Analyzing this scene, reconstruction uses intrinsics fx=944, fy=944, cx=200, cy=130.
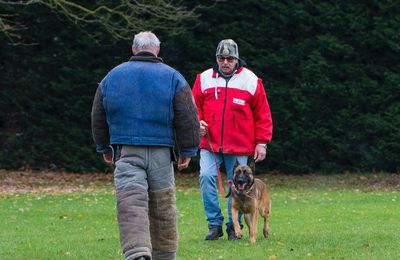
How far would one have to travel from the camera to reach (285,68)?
21297mm

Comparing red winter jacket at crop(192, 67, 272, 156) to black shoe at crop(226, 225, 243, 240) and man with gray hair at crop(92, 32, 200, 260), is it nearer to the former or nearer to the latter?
black shoe at crop(226, 225, 243, 240)

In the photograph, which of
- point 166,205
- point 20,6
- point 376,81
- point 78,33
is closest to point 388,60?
point 376,81

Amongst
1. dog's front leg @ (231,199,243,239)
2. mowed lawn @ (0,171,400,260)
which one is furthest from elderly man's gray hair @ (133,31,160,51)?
dog's front leg @ (231,199,243,239)

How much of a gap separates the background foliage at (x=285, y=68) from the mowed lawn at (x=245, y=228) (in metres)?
0.84

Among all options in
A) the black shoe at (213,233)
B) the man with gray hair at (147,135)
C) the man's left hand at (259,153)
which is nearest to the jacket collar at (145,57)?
the man with gray hair at (147,135)

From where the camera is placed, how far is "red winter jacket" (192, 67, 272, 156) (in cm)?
989

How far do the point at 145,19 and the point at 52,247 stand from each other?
12.8 meters

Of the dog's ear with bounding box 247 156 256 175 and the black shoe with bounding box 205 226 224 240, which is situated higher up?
the dog's ear with bounding box 247 156 256 175

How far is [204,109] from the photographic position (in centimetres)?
1007

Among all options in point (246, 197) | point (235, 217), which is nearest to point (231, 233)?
point (235, 217)

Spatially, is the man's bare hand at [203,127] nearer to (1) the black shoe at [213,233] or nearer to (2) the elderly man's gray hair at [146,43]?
(1) the black shoe at [213,233]

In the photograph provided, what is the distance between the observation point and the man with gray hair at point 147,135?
23.9 ft

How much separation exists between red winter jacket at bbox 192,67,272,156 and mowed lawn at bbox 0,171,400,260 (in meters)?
1.03

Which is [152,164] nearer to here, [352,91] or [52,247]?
[52,247]
